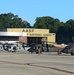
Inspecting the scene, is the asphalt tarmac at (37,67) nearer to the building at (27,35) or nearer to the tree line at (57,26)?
the building at (27,35)

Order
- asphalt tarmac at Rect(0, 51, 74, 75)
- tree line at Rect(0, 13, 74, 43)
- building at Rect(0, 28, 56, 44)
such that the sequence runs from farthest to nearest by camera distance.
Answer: tree line at Rect(0, 13, 74, 43), building at Rect(0, 28, 56, 44), asphalt tarmac at Rect(0, 51, 74, 75)

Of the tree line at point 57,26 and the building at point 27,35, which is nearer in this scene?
the building at point 27,35

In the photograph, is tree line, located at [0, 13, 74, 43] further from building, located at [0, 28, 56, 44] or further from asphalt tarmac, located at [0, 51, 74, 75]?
asphalt tarmac, located at [0, 51, 74, 75]

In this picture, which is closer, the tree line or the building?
the building

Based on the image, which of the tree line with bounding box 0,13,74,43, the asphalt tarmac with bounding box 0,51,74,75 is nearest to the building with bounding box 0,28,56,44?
the tree line with bounding box 0,13,74,43

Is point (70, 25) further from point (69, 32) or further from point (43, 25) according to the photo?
point (43, 25)

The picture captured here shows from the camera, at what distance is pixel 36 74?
21.6 metres

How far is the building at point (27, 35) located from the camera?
11406 centimetres

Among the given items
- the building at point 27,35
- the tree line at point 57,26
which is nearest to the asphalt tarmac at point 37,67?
the building at point 27,35

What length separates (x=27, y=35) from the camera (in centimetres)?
11688

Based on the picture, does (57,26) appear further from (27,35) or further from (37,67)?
(37,67)

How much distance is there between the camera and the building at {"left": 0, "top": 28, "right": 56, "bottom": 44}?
114m

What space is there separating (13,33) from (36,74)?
92.5 meters

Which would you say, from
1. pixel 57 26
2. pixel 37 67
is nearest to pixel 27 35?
pixel 57 26
